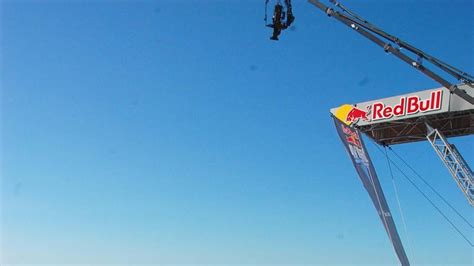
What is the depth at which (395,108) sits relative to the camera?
28750 millimetres

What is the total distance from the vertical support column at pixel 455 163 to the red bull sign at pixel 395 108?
1.46m

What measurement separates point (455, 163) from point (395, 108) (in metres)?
4.01

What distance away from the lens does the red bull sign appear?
26875 millimetres

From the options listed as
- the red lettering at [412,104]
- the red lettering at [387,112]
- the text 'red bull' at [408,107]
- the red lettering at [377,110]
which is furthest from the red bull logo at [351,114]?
the red lettering at [412,104]

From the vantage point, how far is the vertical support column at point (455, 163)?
89.1 feet

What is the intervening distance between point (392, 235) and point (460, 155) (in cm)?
525

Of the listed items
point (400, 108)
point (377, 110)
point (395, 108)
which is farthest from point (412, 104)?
point (377, 110)

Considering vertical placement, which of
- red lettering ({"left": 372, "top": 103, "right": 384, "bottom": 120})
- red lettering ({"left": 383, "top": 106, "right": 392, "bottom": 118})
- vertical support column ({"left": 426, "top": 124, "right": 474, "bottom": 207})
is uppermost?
red lettering ({"left": 372, "top": 103, "right": 384, "bottom": 120})

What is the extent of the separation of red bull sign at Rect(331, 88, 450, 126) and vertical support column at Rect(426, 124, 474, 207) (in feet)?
4.80

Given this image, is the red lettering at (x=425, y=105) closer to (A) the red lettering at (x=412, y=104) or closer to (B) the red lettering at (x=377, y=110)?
(A) the red lettering at (x=412, y=104)

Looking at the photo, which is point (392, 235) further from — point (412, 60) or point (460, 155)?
point (412, 60)

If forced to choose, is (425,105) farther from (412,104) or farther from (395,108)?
(395,108)

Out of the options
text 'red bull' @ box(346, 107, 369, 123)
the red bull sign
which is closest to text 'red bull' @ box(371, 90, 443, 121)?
the red bull sign

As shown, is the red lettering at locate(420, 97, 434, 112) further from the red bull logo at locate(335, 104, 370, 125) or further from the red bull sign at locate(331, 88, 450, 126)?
the red bull logo at locate(335, 104, 370, 125)
